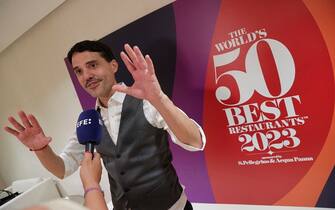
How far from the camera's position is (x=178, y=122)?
1.10m

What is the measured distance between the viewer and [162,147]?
1415 mm

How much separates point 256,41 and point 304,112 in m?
0.41

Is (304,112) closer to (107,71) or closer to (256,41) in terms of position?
(256,41)

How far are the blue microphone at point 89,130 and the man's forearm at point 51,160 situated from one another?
32cm

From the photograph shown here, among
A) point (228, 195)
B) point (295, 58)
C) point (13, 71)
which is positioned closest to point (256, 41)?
point (295, 58)

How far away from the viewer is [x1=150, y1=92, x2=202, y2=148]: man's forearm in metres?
1.08

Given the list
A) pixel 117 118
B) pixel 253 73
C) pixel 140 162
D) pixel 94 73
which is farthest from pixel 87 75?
pixel 253 73

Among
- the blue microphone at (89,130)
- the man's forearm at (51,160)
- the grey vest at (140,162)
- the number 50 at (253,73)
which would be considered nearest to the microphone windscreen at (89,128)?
the blue microphone at (89,130)

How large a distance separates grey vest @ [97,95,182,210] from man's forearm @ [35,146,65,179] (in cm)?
34

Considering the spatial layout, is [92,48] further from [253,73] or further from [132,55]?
[253,73]

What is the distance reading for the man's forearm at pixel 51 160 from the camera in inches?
59.8

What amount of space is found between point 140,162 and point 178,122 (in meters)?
0.37

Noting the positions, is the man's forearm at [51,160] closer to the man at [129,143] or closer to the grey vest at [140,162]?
the man at [129,143]

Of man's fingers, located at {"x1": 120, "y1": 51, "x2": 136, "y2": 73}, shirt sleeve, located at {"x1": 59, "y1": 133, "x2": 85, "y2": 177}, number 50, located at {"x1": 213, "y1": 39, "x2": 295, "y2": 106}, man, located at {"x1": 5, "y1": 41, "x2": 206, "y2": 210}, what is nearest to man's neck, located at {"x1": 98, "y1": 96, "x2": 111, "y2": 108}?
man, located at {"x1": 5, "y1": 41, "x2": 206, "y2": 210}
